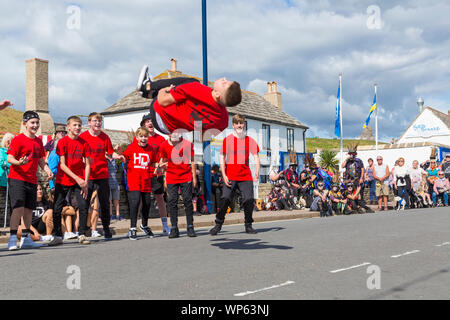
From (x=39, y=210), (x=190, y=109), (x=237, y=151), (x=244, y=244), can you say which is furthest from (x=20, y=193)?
(x=190, y=109)

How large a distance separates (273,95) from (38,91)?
24.4 metres

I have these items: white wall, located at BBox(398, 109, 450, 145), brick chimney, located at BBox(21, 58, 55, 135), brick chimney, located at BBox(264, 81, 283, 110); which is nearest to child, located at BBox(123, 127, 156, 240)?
brick chimney, located at BBox(21, 58, 55, 135)

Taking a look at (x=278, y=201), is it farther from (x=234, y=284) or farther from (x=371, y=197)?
(x=234, y=284)

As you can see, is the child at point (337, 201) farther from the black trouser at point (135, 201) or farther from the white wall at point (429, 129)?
the white wall at point (429, 129)

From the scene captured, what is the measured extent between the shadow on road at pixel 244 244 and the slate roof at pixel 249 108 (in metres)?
24.1

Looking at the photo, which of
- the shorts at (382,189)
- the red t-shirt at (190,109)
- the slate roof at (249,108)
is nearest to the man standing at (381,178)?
the shorts at (382,189)

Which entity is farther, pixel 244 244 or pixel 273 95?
pixel 273 95

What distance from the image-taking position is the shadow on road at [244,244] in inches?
283

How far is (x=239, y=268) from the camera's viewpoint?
540cm

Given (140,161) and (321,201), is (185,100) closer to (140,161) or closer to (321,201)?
(140,161)

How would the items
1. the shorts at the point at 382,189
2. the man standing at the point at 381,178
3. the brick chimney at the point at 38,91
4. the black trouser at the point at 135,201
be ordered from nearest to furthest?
1. the black trouser at the point at 135,201
2. the man standing at the point at 381,178
3. the shorts at the point at 382,189
4. the brick chimney at the point at 38,91

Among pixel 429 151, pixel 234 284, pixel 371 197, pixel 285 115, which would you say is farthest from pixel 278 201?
pixel 285 115

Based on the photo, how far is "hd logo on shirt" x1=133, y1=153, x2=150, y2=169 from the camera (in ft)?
28.9

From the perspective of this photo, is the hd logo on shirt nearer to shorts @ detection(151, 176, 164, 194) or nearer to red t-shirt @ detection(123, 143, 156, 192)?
red t-shirt @ detection(123, 143, 156, 192)
